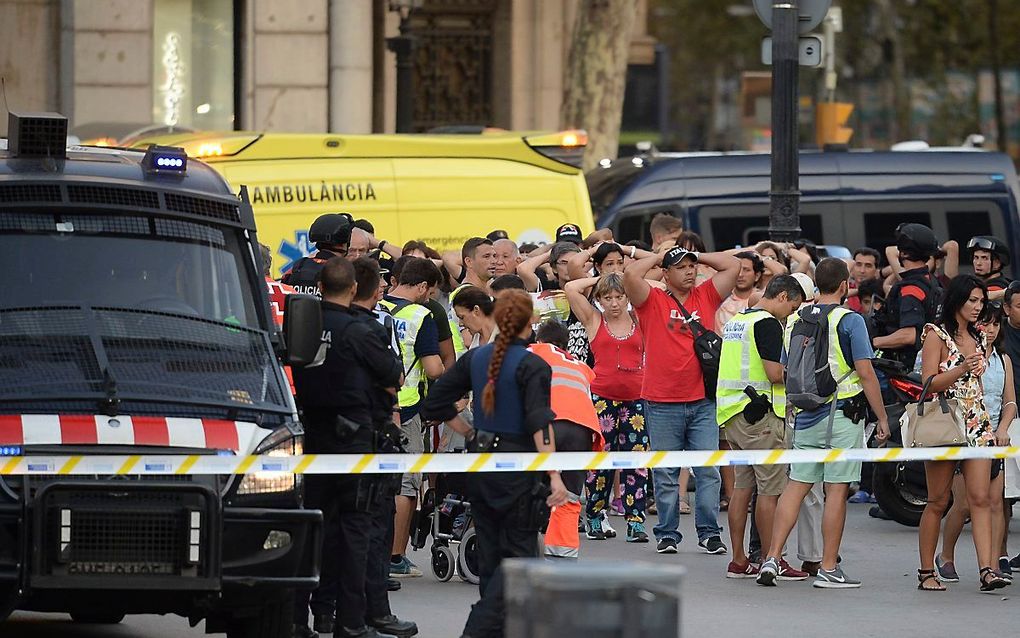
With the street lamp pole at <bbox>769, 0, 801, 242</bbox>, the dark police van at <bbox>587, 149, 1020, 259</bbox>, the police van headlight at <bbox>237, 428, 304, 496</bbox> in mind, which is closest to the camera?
the police van headlight at <bbox>237, 428, 304, 496</bbox>

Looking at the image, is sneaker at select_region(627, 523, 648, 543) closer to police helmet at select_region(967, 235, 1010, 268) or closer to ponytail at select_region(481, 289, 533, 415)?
police helmet at select_region(967, 235, 1010, 268)

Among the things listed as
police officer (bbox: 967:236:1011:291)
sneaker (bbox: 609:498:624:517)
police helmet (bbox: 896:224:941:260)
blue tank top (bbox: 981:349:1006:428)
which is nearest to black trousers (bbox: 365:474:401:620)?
blue tank top (bbox: 981:349:1006:428)

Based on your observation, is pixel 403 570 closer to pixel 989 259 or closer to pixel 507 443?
pixel 507 443

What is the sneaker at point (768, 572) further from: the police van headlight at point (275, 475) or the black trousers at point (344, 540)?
the police van headlight at point (275, 475)

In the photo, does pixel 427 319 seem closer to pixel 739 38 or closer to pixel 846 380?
pixel 846 380

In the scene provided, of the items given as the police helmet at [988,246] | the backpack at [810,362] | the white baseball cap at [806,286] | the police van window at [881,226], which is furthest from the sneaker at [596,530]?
the police van window at [881,226]

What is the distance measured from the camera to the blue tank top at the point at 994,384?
1120 centimetres

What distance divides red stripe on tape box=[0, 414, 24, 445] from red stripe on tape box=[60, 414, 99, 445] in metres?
0.15

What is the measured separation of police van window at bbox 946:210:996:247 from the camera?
2045 centimetres

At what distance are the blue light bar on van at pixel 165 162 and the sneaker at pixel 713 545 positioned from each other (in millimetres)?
4701

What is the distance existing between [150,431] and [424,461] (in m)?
1.54

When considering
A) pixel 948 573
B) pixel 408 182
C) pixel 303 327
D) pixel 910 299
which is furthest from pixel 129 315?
pixel 408 182

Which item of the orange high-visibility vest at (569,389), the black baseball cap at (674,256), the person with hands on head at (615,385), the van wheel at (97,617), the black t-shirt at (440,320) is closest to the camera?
the van wheel at (97,617)

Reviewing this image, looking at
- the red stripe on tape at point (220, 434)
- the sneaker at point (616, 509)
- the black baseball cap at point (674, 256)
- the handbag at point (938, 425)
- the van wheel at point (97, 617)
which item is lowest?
the sneaker at point (616, 509)
